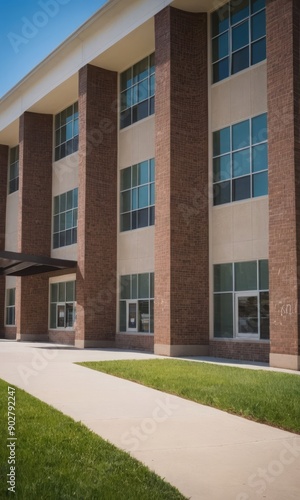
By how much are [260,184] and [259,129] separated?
1.87 meters

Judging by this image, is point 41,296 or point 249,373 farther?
point 41,296

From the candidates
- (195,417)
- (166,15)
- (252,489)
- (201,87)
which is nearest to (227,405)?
(195,417)

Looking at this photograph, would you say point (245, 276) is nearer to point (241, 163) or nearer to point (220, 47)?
point (241, 163)

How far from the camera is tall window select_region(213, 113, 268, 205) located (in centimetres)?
1886

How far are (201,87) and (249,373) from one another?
11.8 m

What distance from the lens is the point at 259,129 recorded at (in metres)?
19.1

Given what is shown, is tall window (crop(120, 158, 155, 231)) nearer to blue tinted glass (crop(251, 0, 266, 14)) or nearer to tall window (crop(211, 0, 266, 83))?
tall window (crop(211, 0, 266, 83))

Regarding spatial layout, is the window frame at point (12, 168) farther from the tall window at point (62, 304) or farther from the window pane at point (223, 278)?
the window pane at point (223, 278)

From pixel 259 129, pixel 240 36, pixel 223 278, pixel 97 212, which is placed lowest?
pixel 223 278

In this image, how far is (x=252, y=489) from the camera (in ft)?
17.5

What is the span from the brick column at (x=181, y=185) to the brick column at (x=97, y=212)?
503cm

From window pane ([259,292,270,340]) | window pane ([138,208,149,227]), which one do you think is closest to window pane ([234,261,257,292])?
window pane ([259,292,270,340])

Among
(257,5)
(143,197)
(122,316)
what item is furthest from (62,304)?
(257,5)

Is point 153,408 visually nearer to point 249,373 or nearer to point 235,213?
point 249,373
